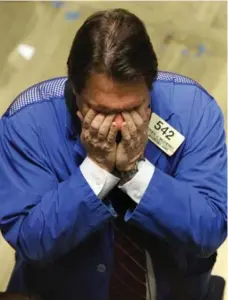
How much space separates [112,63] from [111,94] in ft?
0.20

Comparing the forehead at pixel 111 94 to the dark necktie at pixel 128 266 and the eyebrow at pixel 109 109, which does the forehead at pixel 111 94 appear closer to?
the eyebrow at pixel 109 109

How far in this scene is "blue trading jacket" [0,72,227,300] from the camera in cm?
142

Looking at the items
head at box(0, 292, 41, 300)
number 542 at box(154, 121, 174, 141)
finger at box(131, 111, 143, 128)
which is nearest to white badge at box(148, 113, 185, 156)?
number 542 at box(154, 121, 174, 141)

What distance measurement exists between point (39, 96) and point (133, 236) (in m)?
0.35

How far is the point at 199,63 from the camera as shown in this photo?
2.64 metres

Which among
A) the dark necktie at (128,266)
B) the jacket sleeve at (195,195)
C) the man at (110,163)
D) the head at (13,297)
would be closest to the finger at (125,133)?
the man at (110,163)

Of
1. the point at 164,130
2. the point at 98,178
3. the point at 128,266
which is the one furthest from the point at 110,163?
the point at 128,266

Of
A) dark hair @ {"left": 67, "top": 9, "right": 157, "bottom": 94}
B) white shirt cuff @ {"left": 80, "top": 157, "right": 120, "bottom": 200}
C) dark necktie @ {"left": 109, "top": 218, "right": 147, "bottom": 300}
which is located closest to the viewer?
dark hair @ {"left": 67, "top": 9, "right": 157, "bottom": 94}

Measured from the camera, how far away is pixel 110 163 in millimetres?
1404

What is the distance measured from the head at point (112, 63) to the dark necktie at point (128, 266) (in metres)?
0.31

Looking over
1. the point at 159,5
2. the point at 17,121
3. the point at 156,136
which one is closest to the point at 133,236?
the point at 156,136

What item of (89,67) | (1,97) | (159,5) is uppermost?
(89,67)

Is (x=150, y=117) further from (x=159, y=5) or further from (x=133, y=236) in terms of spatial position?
(x=159, y=5)

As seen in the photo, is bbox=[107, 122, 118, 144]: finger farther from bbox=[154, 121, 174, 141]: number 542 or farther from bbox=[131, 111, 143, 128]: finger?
bbox=[154, 121, 174, 141]: number 542
